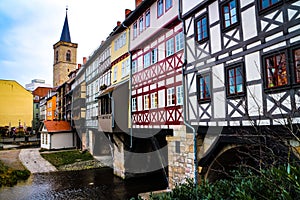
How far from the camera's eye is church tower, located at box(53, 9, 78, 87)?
53188 millimetres

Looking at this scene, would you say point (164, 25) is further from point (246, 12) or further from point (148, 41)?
point (246, 12)

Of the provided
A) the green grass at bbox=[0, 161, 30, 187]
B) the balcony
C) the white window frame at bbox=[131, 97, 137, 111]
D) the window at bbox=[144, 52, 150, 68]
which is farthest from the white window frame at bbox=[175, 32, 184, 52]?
the green grass at bbox=[0, 161, 30, 187]

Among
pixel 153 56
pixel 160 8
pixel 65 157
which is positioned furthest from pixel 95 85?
pixel 160 8

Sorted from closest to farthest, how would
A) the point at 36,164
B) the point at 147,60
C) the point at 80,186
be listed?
the point at 147,60 → the point at 80,186 → the point at 36,164

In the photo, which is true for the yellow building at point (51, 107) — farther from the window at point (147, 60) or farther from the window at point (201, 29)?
the window at point (201, 29)

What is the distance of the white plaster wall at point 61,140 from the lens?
3035 cm

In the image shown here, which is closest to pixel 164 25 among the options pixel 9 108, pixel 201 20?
pixel 201 20

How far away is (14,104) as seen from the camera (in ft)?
158

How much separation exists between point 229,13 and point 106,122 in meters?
10.8

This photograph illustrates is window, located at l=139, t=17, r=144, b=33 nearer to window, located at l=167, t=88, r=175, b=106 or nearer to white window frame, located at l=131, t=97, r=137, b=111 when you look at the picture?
white window frame, located at l=131, t=97, r=137, b=111

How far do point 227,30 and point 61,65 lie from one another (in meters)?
50.6

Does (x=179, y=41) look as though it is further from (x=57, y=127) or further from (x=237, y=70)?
(x=57, y=127)

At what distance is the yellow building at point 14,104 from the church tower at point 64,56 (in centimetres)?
691

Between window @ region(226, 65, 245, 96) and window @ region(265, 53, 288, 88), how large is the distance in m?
0.77
